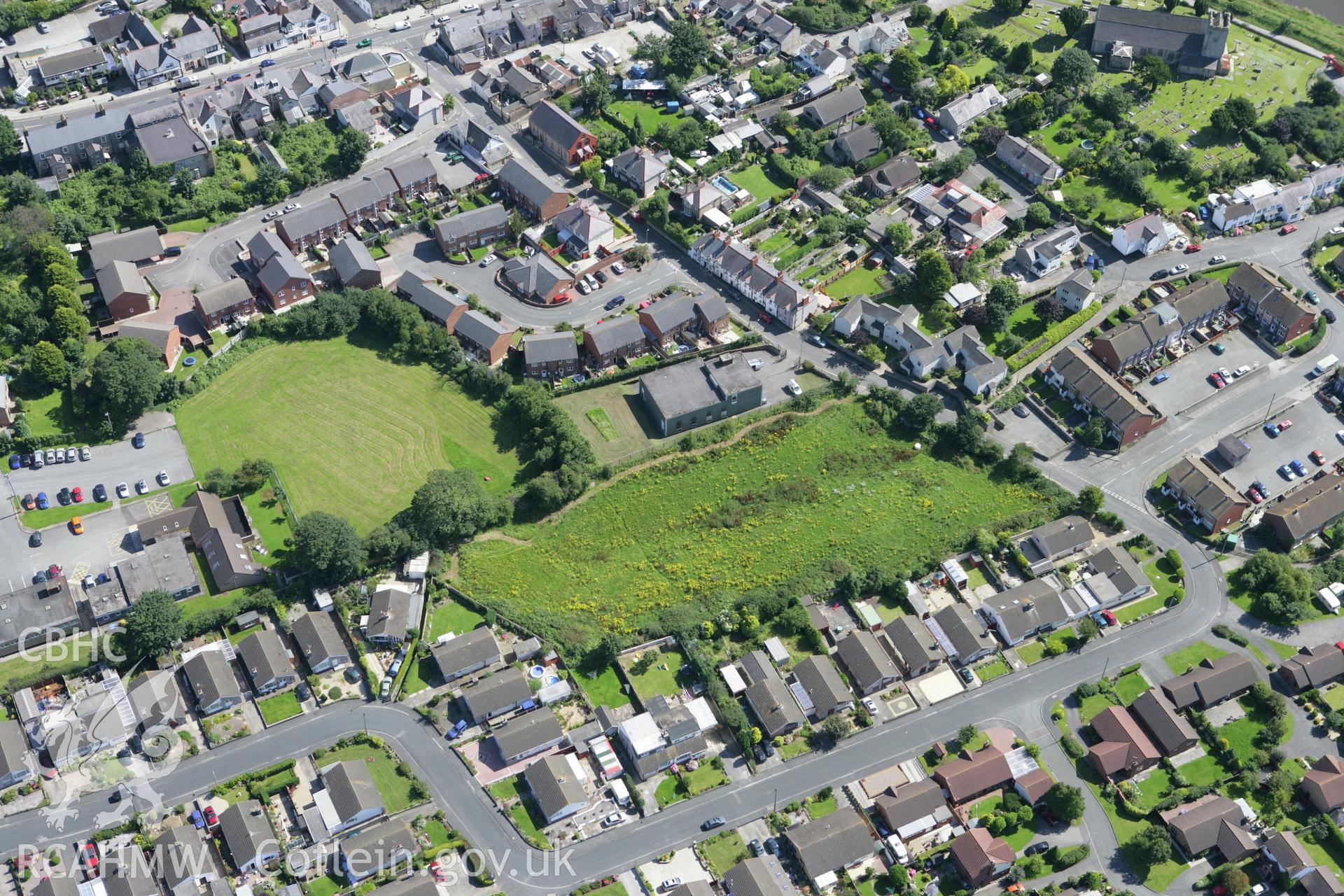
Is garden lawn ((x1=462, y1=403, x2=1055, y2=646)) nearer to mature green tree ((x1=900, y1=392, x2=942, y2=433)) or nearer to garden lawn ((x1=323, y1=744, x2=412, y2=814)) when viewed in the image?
mature green tree ((x1=900, y1=392, x2=942, y2=433))

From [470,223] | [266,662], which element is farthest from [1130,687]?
[470,223]

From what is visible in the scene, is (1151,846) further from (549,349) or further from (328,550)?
(549,349)

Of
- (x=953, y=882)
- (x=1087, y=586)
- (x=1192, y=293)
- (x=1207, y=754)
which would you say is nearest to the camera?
(x=953, y=882)

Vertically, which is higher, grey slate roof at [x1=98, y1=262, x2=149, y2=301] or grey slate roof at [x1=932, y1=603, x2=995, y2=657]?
grey slate roof at [x1=98, y1=262, x2=149, y2=301]

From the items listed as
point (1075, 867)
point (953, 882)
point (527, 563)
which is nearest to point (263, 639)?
point (527, 563)

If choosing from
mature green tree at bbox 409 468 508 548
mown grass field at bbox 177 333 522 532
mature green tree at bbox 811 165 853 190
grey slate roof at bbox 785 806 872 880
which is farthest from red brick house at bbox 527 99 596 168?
grey slate roof at bbox 785 806 872 880

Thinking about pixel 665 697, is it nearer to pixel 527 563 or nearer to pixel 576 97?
pixel 527 563

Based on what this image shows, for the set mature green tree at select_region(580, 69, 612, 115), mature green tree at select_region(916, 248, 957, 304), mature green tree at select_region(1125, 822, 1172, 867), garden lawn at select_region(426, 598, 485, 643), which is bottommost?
mature green tree at select_region(1125, 822, 1172, 867)
